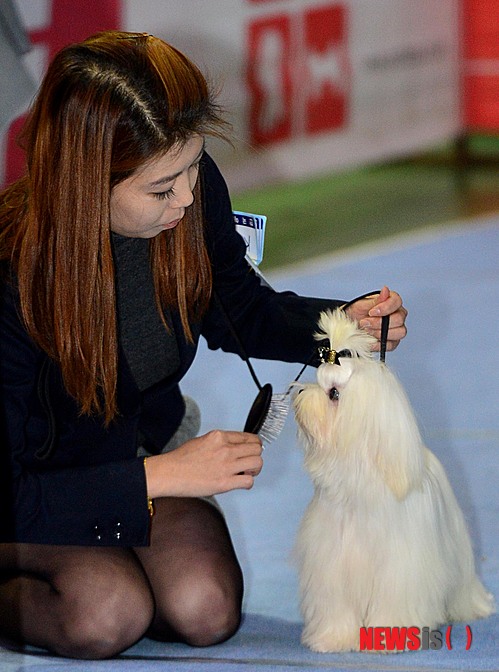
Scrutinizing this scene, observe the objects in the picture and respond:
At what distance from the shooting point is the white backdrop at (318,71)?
4.66 meters

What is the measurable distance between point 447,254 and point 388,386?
286cm

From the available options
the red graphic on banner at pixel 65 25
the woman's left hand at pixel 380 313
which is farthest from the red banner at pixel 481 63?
the woman's left hand at pixel 380 313

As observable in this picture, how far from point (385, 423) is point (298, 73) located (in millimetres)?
3820

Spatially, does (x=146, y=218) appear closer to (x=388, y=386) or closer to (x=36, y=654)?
(x=388, y=386)

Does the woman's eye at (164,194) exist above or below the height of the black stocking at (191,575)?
above

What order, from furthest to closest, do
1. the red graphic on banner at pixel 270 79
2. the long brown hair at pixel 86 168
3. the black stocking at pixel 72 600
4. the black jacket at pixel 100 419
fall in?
1. the red graphic on banner at pixel 270 79
2. the black stocking at pixel 72 600
3. the black jacket at pixel 100 419
4. the long brown hair at pixel 86 168

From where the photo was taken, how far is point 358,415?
4.83 feet

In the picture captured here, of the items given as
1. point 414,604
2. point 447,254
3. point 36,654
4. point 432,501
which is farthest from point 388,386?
point 447,254

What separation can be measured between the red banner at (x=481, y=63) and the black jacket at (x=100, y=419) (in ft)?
14.1

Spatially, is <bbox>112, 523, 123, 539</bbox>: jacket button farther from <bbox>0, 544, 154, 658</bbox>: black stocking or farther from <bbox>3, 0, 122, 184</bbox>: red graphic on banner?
<bbox>3, 0, 122, 184</bbox>: red graphic on banner

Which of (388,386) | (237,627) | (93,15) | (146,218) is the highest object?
(93,15)

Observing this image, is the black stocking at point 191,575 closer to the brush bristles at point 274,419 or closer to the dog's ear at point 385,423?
the brush bristles at point 274,419

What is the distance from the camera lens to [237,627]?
5.74 feet

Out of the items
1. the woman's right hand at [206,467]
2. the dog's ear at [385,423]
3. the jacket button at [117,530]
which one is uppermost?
the dog's ear at [385,423]
